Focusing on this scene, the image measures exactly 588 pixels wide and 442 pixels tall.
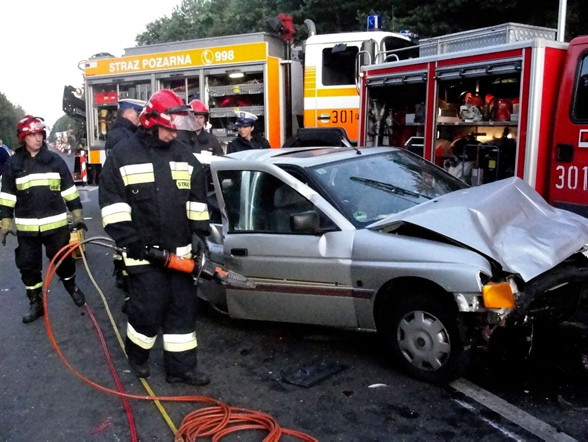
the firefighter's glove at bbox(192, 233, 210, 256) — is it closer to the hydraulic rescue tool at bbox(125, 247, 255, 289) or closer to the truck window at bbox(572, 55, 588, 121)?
the hydraulic rescue tool at bbox(125, 247, 255, 289)

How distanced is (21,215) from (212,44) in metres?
6.00

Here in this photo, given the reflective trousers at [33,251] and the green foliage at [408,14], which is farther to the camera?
the green foliage at [408,14]

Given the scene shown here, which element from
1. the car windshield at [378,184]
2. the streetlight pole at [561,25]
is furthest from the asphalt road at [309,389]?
the streetlight pole at [561,25]

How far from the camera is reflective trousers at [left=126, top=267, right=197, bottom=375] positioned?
4133 millimetres

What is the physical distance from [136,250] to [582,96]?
424 centimetres

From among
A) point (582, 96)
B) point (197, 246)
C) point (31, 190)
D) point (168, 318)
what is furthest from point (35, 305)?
point (582, 96)

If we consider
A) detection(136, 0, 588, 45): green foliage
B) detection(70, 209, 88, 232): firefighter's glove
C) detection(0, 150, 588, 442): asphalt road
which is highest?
detection(136, 0, 588, 45): green foliage

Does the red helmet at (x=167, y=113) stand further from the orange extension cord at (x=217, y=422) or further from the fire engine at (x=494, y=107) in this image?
the fire engine at (x=494, y=107)

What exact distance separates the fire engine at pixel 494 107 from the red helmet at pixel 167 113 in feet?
11.6

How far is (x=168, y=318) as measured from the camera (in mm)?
4273

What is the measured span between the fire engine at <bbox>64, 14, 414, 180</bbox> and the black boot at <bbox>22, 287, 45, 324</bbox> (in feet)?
16.5

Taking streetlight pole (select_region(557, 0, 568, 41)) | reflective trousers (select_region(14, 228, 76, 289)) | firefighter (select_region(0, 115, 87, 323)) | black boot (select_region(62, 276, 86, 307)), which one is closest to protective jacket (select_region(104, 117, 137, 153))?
firefighter (select_region(0, 115, 87, 323))

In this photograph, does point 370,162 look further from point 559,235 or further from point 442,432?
point 442,432

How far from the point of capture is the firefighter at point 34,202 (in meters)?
5.73
